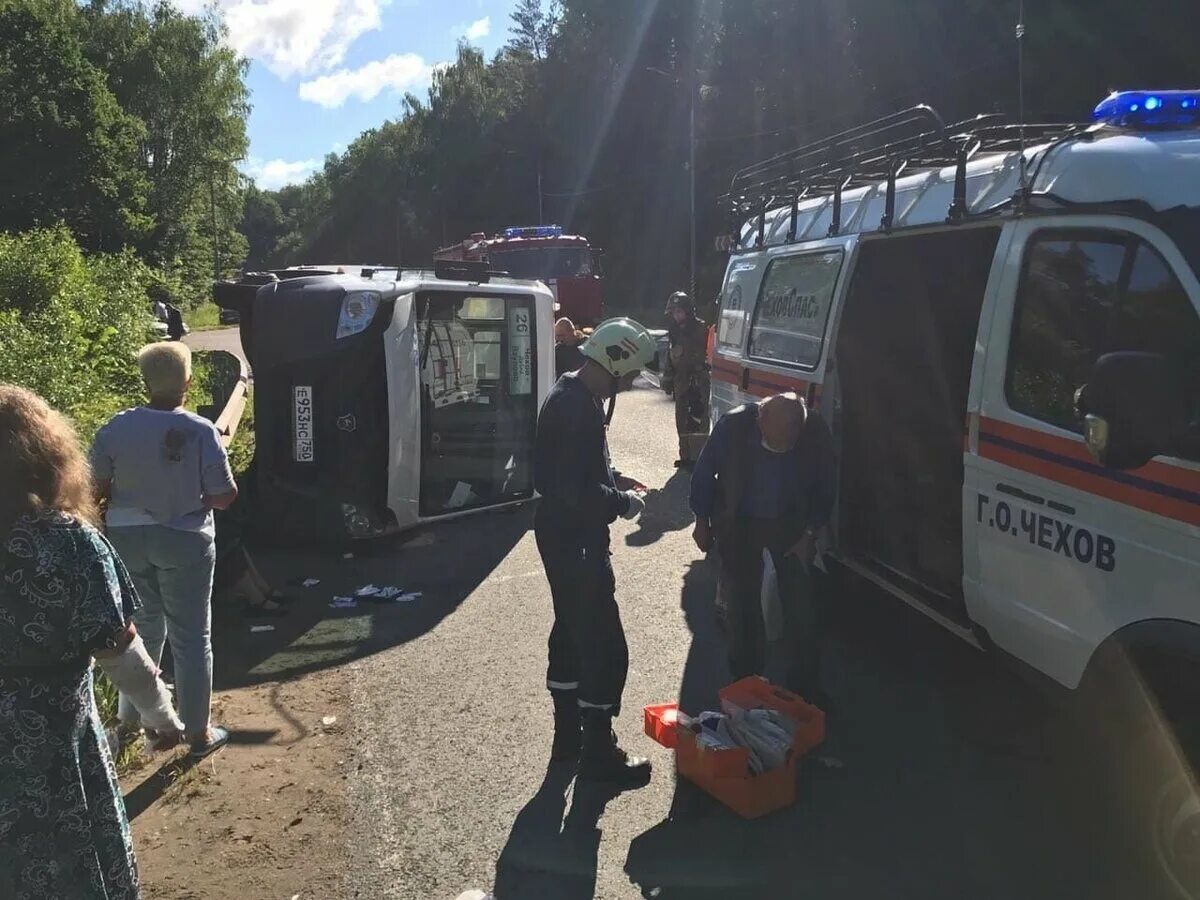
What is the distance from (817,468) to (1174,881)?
219 cm

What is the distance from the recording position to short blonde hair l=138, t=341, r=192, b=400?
13.8 ft

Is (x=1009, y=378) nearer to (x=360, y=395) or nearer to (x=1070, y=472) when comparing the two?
(x=1070, y=472)

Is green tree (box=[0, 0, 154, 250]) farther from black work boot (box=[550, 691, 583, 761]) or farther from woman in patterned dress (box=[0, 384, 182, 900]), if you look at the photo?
woman in patterned dress (box=[0, 384, 182, 900])

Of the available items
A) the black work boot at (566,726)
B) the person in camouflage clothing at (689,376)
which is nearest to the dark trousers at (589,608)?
the black work boot at (566,726)

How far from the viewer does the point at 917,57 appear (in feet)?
87.7

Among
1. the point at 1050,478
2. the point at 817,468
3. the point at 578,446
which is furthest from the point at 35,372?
the point at 1050,478

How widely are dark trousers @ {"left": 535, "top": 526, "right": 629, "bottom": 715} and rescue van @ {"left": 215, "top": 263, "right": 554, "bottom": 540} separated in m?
3.20

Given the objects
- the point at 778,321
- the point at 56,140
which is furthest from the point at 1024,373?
the point at 56,140

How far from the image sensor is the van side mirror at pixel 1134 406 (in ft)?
9.60

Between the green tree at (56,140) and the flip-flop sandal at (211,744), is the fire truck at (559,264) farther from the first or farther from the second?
the green tree at (56,140)

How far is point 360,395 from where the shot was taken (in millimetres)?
7129

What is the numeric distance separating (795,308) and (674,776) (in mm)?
3096

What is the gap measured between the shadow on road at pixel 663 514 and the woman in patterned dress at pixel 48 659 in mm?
5627

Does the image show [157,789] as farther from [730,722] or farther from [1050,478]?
[1050,478]
